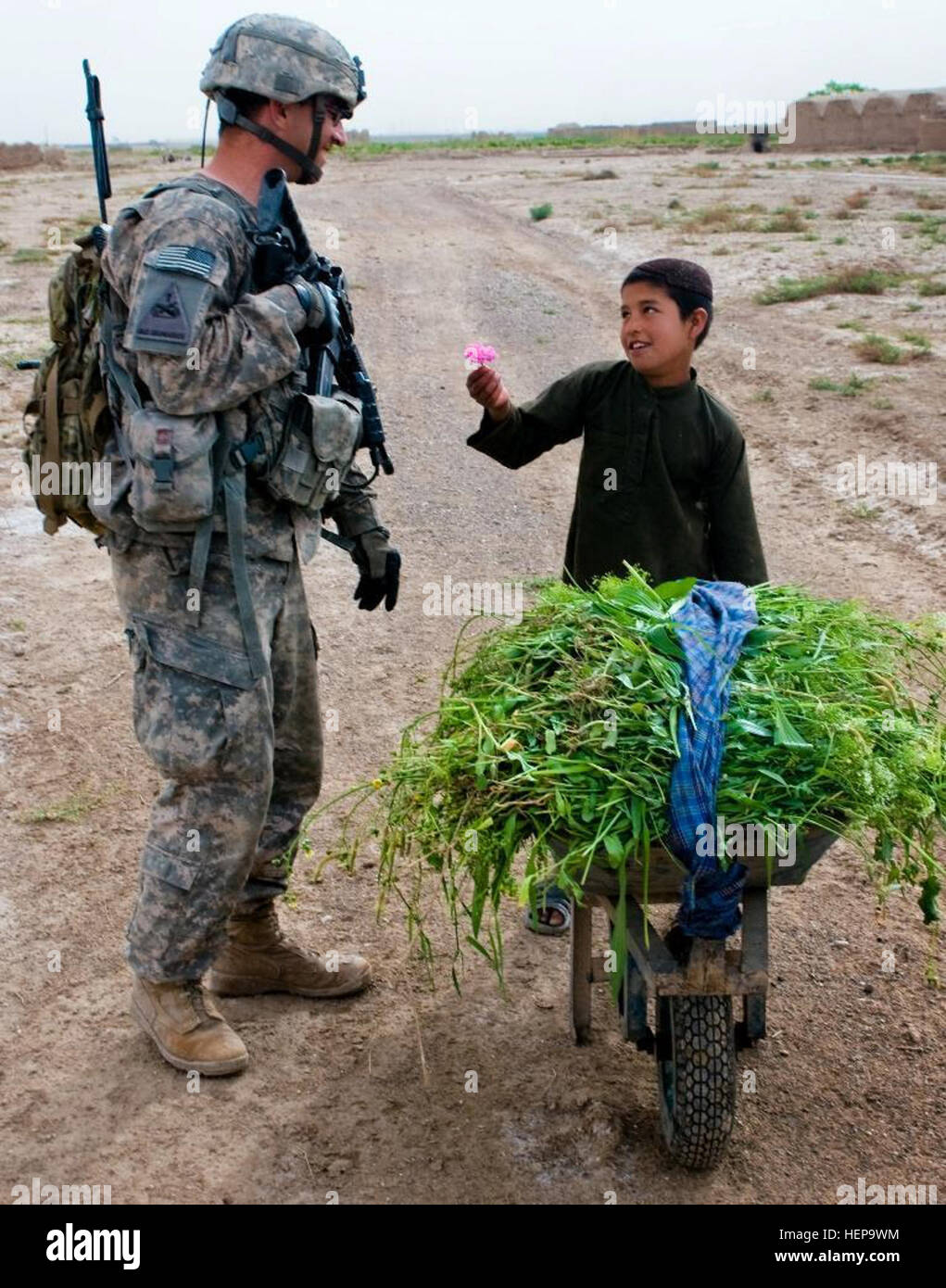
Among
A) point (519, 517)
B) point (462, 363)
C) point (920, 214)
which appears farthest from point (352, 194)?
point (519, 517)

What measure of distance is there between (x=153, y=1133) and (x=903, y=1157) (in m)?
1.80

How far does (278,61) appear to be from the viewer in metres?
3.12

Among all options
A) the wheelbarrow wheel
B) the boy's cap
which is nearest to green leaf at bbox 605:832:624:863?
the wheelbarrow wheel

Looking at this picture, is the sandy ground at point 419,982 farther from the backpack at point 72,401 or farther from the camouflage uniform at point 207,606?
the backpack at point 72,401

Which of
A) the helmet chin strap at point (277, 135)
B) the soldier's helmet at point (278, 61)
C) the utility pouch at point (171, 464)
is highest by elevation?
the soldier's helmet at point (278, 61)

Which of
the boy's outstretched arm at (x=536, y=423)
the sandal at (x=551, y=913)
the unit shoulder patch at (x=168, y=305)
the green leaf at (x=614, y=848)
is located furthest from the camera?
the sandal at (x=551, y=913)

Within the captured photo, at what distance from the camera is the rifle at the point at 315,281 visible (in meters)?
3.20

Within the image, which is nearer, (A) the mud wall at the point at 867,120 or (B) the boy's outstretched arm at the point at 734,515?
(B) the boy's outstretched arm at the point at 734,515

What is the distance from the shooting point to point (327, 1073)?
3.54 metres

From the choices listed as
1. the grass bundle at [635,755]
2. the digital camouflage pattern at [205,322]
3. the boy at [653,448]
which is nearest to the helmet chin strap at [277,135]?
the digital camouflage pattern at [205,322]

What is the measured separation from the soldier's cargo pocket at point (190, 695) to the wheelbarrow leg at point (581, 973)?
0.98 meters

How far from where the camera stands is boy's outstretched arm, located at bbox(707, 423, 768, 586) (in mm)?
3885

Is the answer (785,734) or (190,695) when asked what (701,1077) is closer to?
(785,734)

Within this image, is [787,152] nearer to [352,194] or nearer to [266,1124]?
[352,194]
